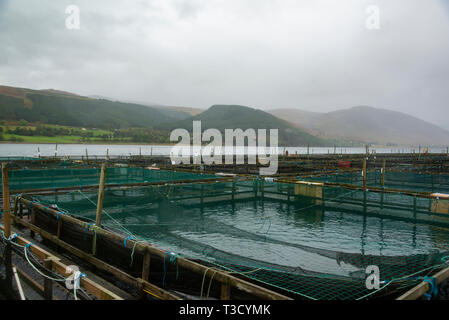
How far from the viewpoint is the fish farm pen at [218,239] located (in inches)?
199

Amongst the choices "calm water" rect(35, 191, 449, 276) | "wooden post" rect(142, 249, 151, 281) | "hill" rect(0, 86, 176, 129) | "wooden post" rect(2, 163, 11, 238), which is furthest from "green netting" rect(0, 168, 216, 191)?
"hill" rect(0, 86, 176, 129)

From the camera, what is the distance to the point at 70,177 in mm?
18344

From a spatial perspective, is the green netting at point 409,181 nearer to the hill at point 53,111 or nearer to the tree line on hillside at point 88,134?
the tree line on hillside at point 88,134

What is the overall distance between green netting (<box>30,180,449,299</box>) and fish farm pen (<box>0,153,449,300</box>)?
0.04 m

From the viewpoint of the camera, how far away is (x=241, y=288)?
3994 millimetres

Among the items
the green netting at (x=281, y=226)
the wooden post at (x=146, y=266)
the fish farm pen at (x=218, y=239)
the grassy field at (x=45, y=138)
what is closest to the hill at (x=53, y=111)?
the grassy field at (x=45, y=138)

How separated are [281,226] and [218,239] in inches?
147

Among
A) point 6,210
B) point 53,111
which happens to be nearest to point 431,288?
point 6,210

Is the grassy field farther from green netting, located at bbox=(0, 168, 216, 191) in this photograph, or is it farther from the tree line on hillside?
green netting, located at bbox=(0, 168, 216, 191)

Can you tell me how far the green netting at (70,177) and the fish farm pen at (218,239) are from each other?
0.11m

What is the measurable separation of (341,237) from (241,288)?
913 centimetres

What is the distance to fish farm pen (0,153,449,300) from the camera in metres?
5.04

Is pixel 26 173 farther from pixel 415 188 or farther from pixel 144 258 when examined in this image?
pixel 415 188
